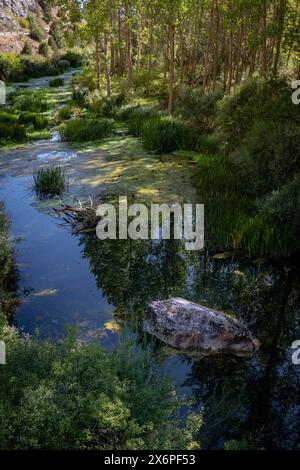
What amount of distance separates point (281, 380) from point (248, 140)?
6229 mm

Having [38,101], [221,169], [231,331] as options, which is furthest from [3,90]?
[231,331]

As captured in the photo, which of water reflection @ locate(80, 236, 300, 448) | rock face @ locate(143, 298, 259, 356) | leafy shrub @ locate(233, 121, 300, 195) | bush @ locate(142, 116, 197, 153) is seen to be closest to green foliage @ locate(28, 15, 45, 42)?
bush @ locate(142, 116, 197, 153)

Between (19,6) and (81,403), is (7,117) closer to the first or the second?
(81,403)

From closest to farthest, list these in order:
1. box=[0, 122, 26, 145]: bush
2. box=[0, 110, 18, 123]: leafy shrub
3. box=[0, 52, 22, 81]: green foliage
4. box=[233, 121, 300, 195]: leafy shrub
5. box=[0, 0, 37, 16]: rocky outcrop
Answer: box=[233, 121, 300, 195]: leafy shrub → box=[0, 122, 26, 145]: bush → box=[0, 110, 18, 123]: leafy shrub → box=[0, 52, 22, 81]: green foliage → box=[0, 0, 37, 16]: rocky outcrop

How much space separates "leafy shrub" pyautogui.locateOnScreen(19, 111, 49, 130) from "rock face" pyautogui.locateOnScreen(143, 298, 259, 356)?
13.1m

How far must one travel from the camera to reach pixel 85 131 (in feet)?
50.1

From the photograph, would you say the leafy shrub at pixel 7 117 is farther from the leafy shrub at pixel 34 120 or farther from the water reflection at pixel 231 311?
the water reflection at pixel 231 311

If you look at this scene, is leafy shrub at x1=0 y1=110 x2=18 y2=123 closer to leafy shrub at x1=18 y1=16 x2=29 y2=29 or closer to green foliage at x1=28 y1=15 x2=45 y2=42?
green foliage at x1=28 y1=15 x2=45 y2=42

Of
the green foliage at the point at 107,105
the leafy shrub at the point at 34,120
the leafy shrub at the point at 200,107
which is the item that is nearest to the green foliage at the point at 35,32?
the green foliage at the point at 107,105

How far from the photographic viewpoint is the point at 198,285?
7.01 m

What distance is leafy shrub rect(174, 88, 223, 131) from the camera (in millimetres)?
14172

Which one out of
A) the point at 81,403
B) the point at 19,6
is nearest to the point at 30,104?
the point at 81,403

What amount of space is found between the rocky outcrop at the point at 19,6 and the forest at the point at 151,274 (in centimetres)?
3642
